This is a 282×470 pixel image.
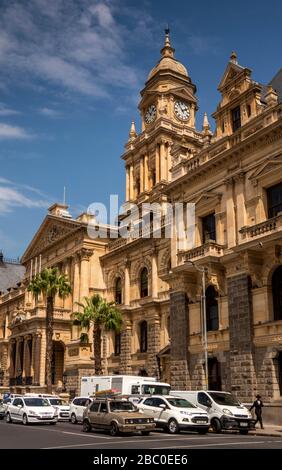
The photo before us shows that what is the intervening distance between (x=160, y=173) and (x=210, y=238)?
3071cm

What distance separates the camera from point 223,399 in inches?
1062

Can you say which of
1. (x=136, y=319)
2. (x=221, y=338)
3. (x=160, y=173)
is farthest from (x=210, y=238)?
(x=160, y=173)

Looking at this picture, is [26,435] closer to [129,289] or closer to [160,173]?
[129,289]

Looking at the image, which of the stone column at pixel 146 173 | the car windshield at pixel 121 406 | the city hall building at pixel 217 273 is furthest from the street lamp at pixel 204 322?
the stone column at pixel 146 173

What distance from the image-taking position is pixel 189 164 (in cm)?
3806

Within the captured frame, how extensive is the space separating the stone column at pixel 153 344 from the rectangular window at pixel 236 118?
18677 millimetres

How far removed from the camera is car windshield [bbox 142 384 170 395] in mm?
32219

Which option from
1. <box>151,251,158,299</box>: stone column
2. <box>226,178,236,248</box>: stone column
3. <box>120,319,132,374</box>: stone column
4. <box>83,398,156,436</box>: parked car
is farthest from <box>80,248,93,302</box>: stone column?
<box>83,398,156,436</box>: parked car

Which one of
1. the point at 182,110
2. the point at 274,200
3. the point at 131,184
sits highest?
the point at 182,110

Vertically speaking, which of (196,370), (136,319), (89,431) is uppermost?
(136,319)

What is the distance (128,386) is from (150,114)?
43.9m

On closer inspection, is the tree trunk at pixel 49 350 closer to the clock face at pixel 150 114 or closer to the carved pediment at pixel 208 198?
the carved pediment at pixel 208 198

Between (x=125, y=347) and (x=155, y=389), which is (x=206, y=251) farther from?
(x=125, y=347)

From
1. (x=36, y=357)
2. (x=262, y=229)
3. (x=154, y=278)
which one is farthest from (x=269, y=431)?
(x=36, y=357)
